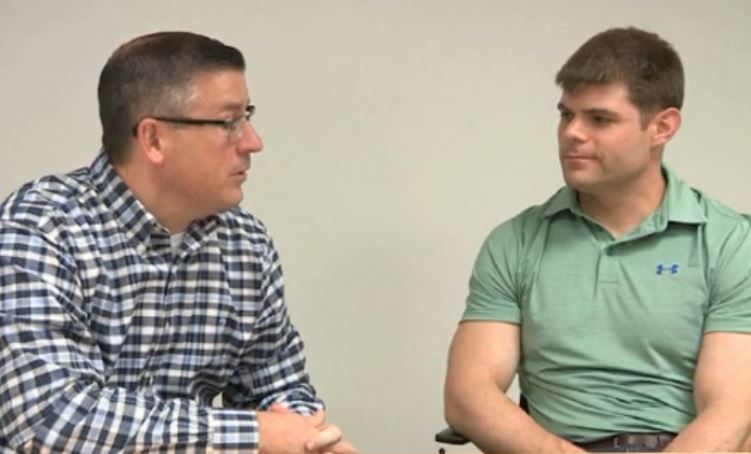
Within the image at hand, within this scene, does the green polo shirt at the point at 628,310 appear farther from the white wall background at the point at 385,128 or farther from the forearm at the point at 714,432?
the white wall background at the point at 385,128

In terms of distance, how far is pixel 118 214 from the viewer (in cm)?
191

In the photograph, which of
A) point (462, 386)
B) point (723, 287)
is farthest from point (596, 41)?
point (462, 386)

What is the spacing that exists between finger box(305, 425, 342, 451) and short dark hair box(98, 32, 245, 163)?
0.61 metres

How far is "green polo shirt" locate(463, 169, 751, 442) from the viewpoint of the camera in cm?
225

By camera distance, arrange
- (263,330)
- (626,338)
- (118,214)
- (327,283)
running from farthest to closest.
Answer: (327,283) < (626,338) < (263,330) < (118,214)

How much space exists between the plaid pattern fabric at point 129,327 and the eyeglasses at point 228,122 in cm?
15

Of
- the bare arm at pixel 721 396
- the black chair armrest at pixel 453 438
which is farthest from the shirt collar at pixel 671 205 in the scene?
the black chair armrest at pixel 453 438

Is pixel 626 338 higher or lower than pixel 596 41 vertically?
lower

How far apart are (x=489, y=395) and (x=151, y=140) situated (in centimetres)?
88

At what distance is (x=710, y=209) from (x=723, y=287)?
19 centimetres

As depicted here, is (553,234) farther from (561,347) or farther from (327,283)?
(327,283)

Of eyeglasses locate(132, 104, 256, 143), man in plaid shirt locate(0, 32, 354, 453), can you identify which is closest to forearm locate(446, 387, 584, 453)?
man in plaid shirt locate(0, 32, 354, 453)

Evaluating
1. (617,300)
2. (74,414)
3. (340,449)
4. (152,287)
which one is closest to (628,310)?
(617,300)

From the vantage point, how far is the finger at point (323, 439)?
6.04 ft
